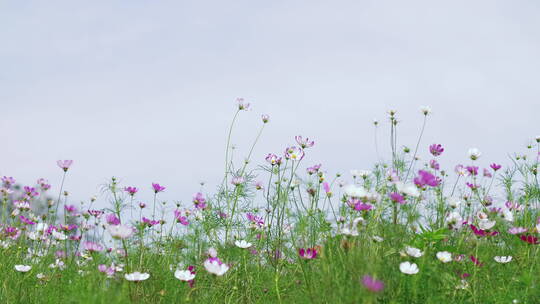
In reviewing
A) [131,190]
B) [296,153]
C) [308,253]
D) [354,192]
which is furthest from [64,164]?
[354,192]

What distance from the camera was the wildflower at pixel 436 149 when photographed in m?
3.51

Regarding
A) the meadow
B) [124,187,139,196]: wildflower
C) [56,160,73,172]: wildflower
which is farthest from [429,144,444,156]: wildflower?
[56,160,73,172]: wildflower

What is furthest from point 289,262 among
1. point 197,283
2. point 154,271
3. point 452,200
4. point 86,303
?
point 86,303

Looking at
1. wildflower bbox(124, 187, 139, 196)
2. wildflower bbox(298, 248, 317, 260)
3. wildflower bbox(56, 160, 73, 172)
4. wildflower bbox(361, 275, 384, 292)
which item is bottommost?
wildflower bbox(361, 275, 384, 292)

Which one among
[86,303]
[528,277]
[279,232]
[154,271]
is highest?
[279,232]

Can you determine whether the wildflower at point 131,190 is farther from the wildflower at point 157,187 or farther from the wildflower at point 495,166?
the wildflower at point 495,166

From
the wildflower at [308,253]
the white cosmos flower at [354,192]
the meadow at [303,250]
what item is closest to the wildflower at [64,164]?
the meadow at [303,250]

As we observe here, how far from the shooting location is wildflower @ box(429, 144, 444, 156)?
11.5 feet

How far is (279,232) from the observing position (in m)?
3.53

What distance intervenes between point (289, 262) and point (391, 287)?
3.73ft

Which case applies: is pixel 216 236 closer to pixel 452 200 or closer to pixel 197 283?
pixel 197 283

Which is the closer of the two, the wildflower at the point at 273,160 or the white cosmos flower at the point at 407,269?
the white cosmos flower at the point at 407,269

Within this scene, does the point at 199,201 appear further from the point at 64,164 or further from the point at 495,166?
the point at 495,166

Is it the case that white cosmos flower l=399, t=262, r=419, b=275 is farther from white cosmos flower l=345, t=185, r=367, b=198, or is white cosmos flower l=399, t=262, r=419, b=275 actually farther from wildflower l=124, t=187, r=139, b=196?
wildflower l=124, t=187, r=139, b=196
